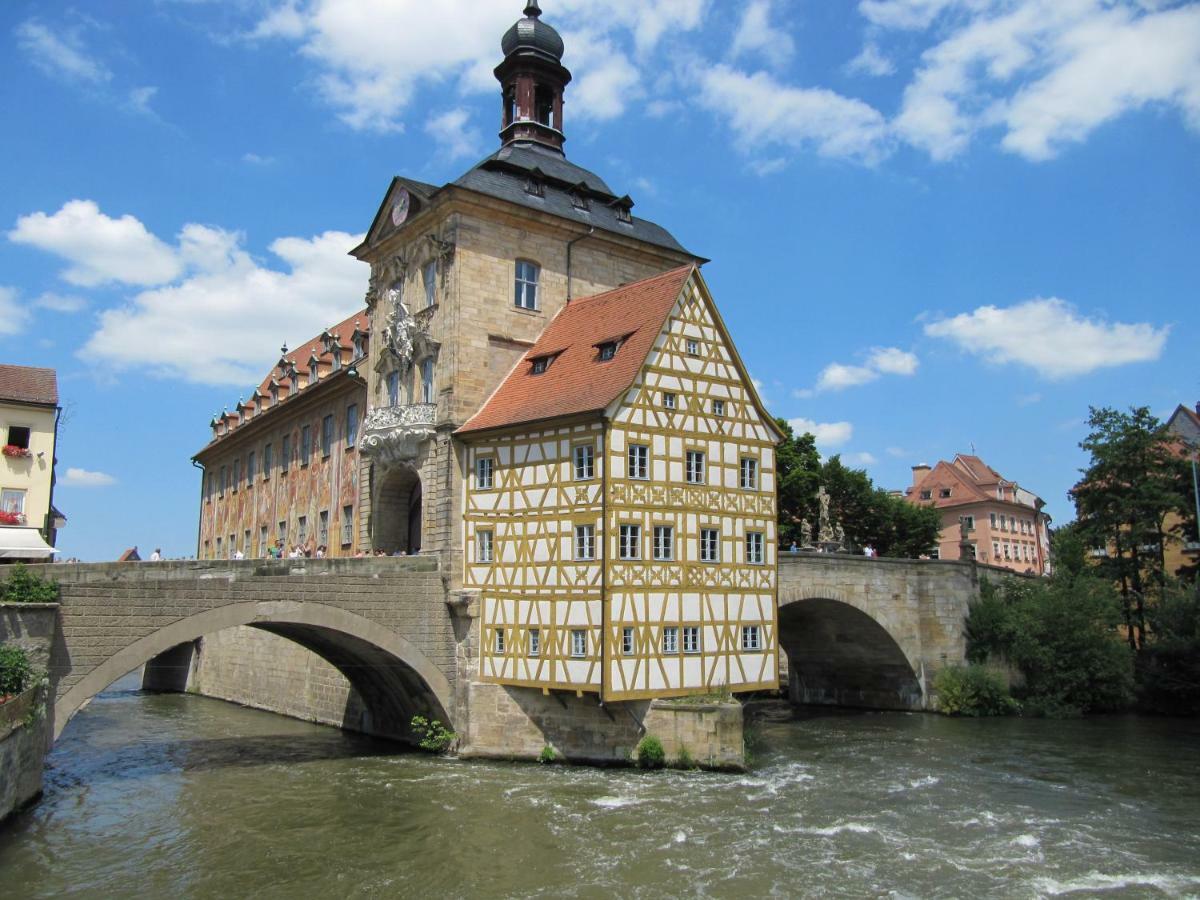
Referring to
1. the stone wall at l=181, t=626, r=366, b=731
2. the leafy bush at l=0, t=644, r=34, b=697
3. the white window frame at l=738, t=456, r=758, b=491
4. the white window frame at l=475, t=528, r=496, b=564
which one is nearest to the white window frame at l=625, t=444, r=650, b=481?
the white window frame at l=738, t=456, r=758, b=491

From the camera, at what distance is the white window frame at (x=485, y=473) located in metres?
23.1

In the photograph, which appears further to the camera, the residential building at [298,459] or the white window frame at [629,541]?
the residential building at [298,459]

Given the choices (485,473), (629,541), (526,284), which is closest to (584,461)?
(629,541)

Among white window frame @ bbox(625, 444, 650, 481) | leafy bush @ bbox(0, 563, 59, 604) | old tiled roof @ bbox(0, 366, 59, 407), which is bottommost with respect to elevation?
leafy bush @ bbox(0, 563, 59, 604)

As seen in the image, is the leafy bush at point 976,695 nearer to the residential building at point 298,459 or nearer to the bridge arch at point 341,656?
the bridge arch at point 341,656

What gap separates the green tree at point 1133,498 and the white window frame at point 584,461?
24437 mm

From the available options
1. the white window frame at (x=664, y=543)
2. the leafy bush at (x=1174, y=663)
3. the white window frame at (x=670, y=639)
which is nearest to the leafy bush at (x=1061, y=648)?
the leafy bush at (x=1174, y=663)

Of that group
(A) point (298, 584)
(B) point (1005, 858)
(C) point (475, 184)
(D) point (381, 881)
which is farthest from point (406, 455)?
(B) point (1005, 858)

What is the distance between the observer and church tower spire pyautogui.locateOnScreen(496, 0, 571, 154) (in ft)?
99.0

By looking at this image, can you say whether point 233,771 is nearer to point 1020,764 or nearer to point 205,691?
point 1020,764

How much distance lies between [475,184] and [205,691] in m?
24.8

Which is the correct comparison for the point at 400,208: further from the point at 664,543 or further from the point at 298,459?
the point at 298,459

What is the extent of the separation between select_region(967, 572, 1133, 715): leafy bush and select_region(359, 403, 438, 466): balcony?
1856cm

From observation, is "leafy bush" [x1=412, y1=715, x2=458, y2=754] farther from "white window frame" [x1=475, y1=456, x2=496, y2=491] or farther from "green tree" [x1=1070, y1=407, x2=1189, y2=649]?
"green tree" [x1=1070, y1=407, x2=1189, y2=649]
